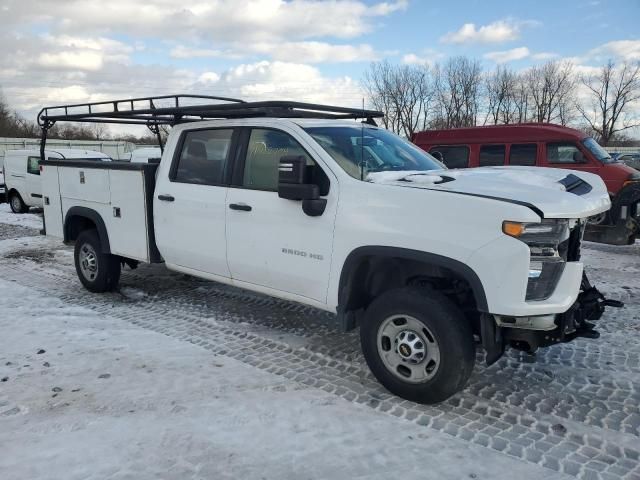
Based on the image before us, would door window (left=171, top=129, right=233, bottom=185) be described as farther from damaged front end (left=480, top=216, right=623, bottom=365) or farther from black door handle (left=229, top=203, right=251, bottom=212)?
damaged front end (left=480, top=216, right=623, bottom=365)

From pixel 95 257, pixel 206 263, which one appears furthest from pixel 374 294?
pixel 95 257

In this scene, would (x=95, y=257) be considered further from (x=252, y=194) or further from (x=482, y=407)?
(x=482, y=407)

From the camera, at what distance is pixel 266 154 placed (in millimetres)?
4598

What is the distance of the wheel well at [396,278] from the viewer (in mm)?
3706

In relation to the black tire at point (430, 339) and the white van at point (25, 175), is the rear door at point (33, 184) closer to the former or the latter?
the white van at point (25, 175)

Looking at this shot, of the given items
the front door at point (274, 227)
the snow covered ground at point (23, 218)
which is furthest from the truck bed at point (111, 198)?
the snow covered ground at point (23, 218)

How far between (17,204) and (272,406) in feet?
A: 46.9

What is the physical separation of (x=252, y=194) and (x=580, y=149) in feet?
28.0

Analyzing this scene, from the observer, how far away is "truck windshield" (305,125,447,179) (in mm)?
4219

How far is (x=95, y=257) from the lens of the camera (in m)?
6.45

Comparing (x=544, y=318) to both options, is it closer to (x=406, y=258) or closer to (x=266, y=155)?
(x=406, y=258)

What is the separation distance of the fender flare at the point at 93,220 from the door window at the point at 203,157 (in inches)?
56.2

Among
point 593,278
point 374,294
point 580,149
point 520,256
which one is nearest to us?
point 520,256

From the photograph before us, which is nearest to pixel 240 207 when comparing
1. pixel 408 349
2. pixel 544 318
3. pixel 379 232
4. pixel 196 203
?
pixel 196 203
